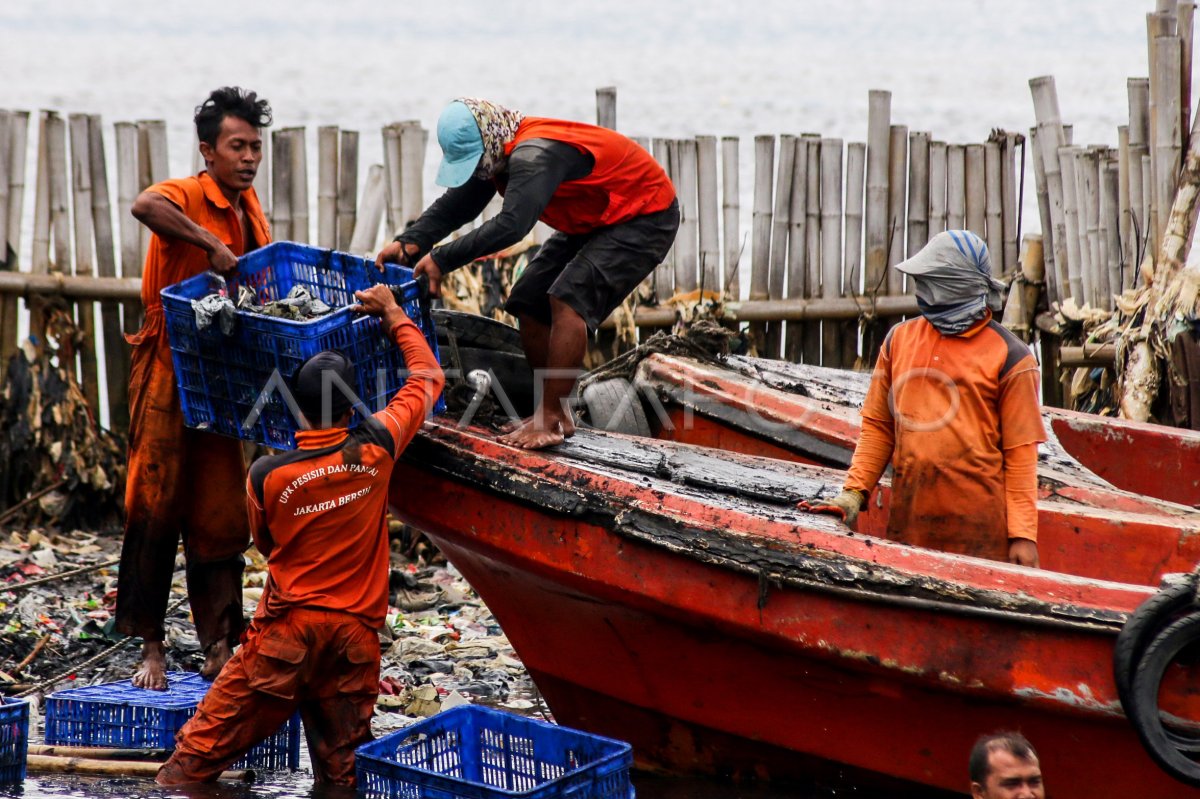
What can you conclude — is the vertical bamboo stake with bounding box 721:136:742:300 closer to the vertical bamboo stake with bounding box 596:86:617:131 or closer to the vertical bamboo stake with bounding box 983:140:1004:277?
the vertical bamboo stake with bounding box 596:86:617:131

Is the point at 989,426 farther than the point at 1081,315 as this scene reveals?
No

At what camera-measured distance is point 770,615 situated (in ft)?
15.6

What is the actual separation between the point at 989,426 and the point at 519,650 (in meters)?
2.20

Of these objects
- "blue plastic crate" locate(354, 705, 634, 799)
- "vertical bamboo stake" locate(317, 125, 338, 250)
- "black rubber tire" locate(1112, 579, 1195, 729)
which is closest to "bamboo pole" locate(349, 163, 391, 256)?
"vertical bamboo stake" locate(317, 125, 338, 250)

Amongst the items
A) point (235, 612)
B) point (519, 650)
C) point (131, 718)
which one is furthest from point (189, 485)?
point (519, 650)

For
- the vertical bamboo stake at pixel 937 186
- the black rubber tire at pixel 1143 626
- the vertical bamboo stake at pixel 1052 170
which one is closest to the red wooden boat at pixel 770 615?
the black rubber tire at pixel 1143 626

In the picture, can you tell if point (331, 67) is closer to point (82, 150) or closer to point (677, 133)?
point (677, 133)

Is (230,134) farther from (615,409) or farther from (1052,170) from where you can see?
(1052,170)

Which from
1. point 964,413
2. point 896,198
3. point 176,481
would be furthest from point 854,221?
point 176,481

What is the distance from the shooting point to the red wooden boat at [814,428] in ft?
21.0

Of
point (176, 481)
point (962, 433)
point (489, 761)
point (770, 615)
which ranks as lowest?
point (489, 761)

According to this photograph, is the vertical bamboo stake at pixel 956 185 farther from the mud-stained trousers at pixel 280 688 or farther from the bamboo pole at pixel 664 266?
the mud-stained trousers at pixel 280 688

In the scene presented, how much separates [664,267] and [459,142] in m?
3.33

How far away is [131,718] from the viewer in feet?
17.1
